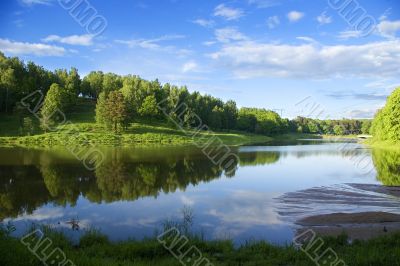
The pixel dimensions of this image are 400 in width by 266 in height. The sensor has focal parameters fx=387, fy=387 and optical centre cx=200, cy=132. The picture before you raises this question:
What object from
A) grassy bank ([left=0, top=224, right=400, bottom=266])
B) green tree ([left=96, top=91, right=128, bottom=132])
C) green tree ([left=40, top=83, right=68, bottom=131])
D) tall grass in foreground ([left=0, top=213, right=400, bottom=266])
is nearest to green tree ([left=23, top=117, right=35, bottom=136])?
green tree ([left=40, top=83, right=68, bottom=131])

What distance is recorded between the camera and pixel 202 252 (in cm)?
1404

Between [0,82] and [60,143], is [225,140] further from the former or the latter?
[0,82]

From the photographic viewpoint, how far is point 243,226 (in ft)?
64.3

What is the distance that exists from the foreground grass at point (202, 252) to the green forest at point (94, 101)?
73297mm

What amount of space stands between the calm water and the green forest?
41.7 metres

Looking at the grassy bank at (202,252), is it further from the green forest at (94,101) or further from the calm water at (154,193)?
the green forest at (94,101)

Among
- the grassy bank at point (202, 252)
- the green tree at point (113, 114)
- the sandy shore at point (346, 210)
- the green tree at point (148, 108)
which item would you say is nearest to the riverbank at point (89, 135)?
the green tree at point (113, 114)

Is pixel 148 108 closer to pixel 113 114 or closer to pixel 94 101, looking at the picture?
pixel 113 114

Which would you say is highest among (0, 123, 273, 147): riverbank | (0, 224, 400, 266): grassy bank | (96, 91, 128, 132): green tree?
(96, 91, 128, 132): green tree

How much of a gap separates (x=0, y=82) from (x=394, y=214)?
93801mm

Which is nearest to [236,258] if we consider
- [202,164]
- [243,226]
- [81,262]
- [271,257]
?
[271,257]

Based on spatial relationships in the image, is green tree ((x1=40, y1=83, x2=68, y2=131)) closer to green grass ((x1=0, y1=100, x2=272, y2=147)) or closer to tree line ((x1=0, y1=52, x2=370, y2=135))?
tree line ((x1=0, y1=52, x2=370, y2=135))

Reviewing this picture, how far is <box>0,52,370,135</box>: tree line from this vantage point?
92.2 meters

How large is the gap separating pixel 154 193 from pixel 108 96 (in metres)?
80.4
